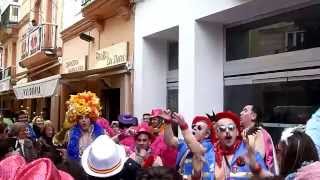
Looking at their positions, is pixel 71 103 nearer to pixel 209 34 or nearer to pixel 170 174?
pixel 209 34

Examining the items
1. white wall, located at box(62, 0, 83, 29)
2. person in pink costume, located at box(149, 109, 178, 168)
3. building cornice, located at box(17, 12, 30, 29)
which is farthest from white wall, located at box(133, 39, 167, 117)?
building cornice, located at box(17, 12, 30, 29)

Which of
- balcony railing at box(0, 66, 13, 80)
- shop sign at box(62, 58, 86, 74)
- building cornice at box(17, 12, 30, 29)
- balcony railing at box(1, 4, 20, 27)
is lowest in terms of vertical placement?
shop sign at box(62, 58, 86, 74)

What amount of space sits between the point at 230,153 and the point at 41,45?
15.0 metres

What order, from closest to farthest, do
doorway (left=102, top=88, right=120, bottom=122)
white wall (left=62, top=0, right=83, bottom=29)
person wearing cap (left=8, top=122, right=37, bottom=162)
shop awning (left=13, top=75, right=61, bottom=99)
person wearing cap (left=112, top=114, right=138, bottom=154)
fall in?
person wearing cap (left=8, top=122, right=37, bottom=162) → person wearing cap (left=112, top=114, right=138, bottom=154) → doorway (left=102, top=88, right=120, bottom=122) → shop awning (left=13, top=75, right=61, bottom=99) → white wall (left=62, top=0, right=83, bottom=29)

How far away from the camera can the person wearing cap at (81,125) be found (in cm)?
740

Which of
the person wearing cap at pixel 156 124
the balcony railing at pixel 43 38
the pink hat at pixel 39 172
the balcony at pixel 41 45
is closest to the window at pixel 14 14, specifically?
the balcony at pixel 41 45

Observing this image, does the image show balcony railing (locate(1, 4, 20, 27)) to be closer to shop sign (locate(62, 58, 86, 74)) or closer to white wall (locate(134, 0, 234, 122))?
shop sign (locate(62, 58, 86, 74))

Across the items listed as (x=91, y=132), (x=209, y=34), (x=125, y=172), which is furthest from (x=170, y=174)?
(x=209, y=34)

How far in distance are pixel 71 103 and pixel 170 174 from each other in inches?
209

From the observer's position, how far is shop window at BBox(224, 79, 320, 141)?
6969mm

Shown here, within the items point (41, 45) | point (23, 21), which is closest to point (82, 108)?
point (41, 45)

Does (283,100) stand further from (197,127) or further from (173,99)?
(173,99)

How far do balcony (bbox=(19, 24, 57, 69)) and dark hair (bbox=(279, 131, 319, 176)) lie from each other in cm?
1524

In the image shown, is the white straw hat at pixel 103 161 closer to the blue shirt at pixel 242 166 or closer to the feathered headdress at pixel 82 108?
the blue shirt at pixel 242 166
